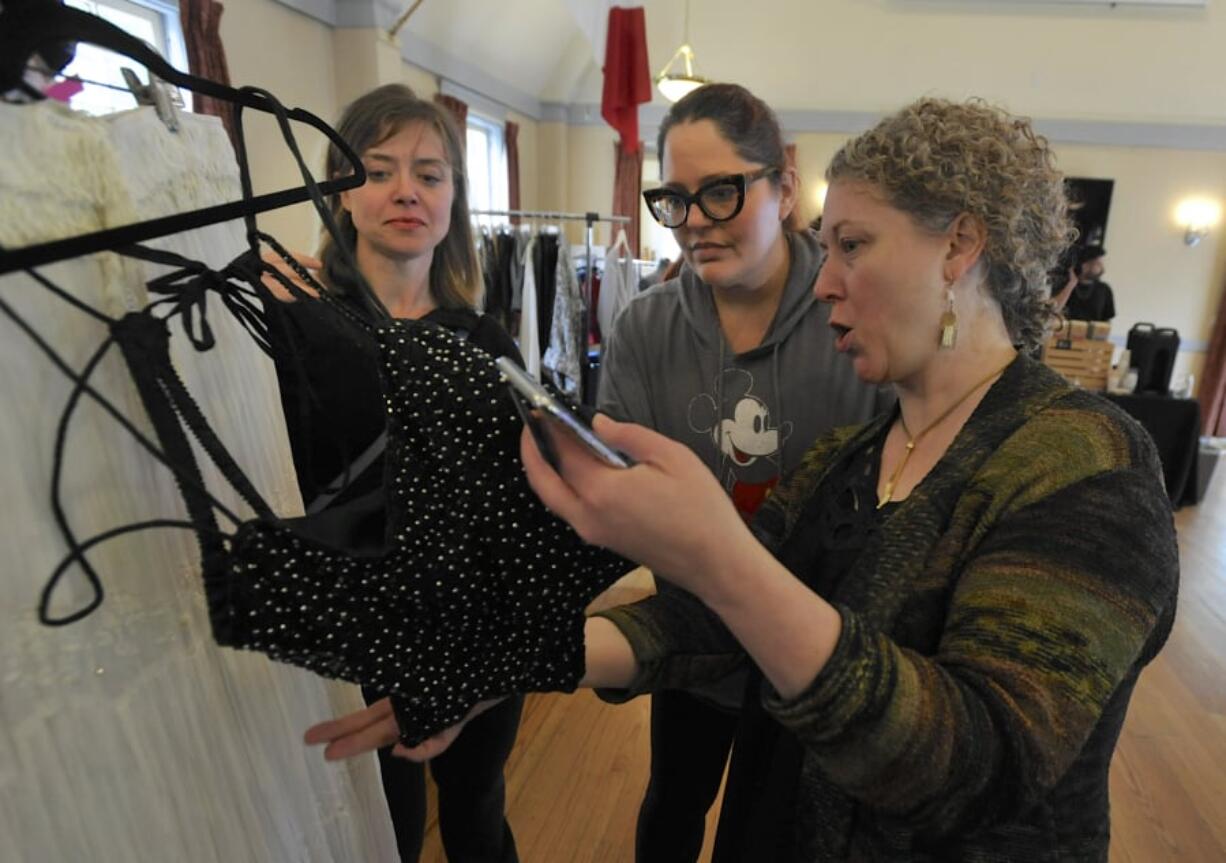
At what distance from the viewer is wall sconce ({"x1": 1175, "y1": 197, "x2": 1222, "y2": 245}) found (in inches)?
251

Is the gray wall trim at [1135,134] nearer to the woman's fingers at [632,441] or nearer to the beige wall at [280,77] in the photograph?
the beige wall at [280,77]

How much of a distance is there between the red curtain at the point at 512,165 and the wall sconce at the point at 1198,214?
6.06 m

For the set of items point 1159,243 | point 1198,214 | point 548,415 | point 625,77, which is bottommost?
point 548,415

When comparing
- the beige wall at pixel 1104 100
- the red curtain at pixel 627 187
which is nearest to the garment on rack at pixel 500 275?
the beige wall at pixel 1104 100

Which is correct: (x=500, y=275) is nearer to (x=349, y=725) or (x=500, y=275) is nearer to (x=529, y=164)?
(x=349, y=725)

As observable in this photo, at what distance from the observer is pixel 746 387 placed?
1.18m

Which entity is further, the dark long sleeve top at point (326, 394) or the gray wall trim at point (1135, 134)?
the gray wall trim at point (1135, 134)

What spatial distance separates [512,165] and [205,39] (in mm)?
3876

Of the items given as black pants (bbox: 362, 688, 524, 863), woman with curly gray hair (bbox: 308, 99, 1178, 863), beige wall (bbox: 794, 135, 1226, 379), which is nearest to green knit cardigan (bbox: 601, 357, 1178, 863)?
woman with curly gray hair (bbox: 308, 99, 1178, 863)

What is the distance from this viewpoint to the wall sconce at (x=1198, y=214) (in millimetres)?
Result: 6367

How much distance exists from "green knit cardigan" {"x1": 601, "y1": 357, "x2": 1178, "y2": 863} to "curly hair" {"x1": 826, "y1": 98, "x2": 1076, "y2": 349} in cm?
12

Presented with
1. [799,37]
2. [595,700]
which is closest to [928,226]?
[595,700]

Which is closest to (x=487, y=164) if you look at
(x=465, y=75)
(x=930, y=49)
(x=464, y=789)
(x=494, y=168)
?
(x=494, y=168)

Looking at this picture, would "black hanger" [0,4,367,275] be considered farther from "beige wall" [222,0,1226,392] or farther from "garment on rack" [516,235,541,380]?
"beige wall" [222,0,1226,392]
